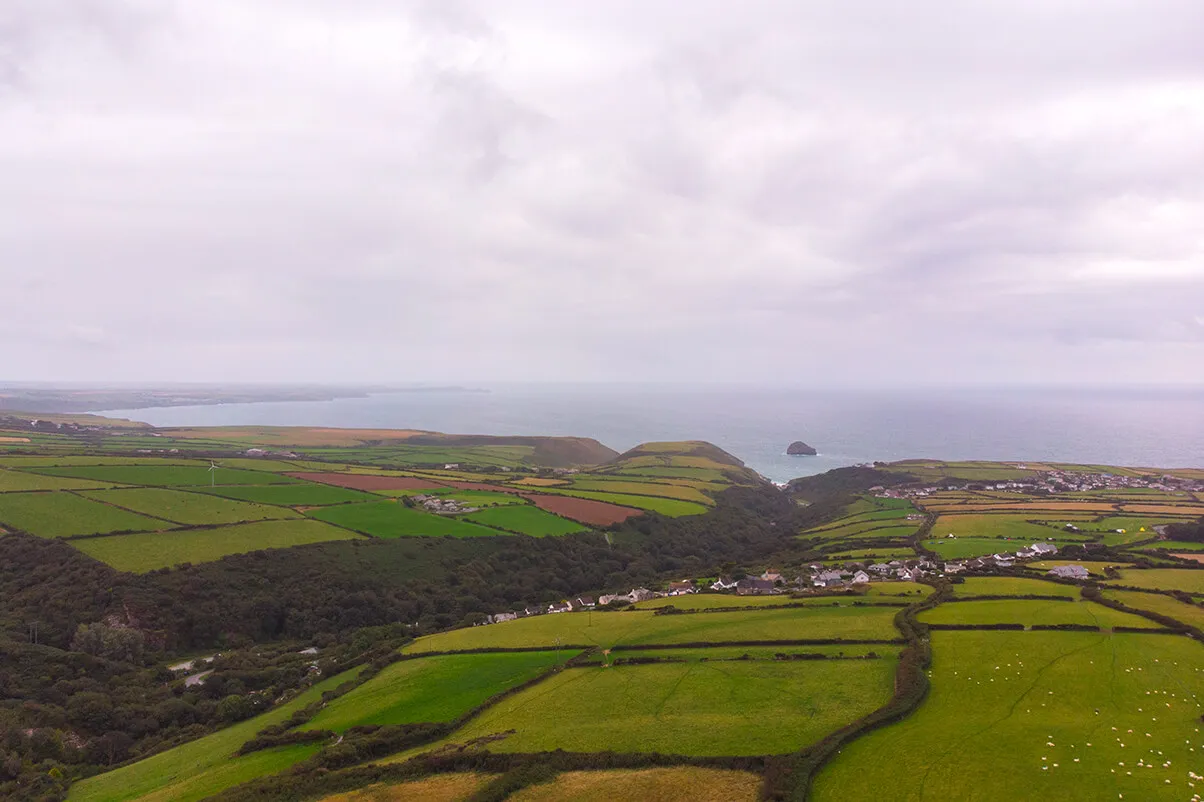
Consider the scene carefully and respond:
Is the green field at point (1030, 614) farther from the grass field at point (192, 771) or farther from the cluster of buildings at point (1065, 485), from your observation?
the cluster of buildings at point (1065, 485)

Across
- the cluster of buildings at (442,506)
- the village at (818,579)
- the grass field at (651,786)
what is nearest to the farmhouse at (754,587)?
the village at (818,579)

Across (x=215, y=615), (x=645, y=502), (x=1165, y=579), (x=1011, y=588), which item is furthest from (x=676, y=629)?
(x=645, y=502)

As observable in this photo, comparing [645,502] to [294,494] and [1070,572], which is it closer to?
[294,494]

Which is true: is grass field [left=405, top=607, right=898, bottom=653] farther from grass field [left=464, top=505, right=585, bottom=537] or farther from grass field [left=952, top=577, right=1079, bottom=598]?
grass field [left=464, top=505, right=585, bottom=537]

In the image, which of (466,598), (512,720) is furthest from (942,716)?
(466,598)

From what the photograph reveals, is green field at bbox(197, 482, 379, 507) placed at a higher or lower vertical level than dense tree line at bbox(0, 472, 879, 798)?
higher

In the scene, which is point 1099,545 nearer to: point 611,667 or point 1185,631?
point 1185,631

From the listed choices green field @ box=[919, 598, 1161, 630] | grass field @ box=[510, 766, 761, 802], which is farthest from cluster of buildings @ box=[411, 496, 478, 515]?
grass field @ box=[510, 766, 761, 802]

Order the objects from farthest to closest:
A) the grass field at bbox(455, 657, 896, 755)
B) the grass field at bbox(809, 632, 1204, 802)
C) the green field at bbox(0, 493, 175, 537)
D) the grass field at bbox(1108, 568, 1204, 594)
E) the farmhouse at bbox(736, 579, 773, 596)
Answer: the green field at bbox(0, 493, 175, 537) < the farmhouse at bbox(736, 579, 773, 596) < the grass field at bbox(1108, 568, 1204, 594) < the grass field at bbox(455, 657, 896, 755) < the grass field at bbox(809, 632, 1204, 802)
